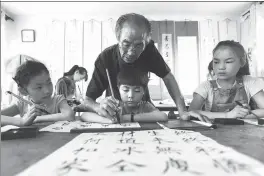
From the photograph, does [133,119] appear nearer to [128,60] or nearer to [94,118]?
[94,118]

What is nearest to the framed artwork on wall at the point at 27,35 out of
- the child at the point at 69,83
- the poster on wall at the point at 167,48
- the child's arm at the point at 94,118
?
the child at the point at 69,83

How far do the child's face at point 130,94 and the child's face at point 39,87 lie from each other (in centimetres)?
32

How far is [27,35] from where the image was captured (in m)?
3.57

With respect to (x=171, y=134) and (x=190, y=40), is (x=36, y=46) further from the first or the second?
(x=171, y=134)

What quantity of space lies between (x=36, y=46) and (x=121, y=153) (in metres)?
3.69

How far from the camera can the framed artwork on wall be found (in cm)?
355

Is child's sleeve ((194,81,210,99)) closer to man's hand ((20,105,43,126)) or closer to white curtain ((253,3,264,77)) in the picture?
man's hand ((20,105,43,126))

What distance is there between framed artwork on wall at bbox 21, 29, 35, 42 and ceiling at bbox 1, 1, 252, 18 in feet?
0.90

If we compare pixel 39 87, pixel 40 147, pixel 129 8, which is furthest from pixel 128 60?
pixel 129 8

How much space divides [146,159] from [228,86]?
0.84 metres

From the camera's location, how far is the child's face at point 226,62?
95 cm

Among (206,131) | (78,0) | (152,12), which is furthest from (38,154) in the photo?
(152,12)

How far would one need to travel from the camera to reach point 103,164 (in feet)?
0.94

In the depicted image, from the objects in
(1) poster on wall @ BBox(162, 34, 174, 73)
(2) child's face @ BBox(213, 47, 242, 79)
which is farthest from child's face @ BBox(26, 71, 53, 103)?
(1) poster on wall @ BBox(162, 34, 174, 73)
